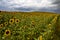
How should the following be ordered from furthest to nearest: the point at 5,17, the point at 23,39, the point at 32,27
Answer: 1. the point at 5,17
2. the point at 32,27
3. the point at 23,39

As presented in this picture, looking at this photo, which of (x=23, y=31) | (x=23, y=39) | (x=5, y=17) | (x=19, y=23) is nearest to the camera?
(x=23, y=39)

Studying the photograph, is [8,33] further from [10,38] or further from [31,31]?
[31,31]

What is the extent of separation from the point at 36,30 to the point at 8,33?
2.30ft

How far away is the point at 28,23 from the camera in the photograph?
5523 mm

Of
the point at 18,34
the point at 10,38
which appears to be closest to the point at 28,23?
the point at 18,34

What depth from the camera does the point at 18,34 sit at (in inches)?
194

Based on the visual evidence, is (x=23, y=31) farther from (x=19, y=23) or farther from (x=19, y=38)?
(x=19, y=23)

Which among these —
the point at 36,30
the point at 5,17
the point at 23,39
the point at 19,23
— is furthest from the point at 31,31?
the point at 5,17

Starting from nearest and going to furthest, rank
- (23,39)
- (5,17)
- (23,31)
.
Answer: (23,39) → (23,31) → (5,17)

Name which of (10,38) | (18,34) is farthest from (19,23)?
(10,38)

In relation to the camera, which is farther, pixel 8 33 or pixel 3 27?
pixel 3 27

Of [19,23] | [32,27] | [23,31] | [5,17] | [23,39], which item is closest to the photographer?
[23,39]

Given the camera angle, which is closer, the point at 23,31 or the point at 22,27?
the point at 23,31

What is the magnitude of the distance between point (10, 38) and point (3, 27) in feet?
2.62
